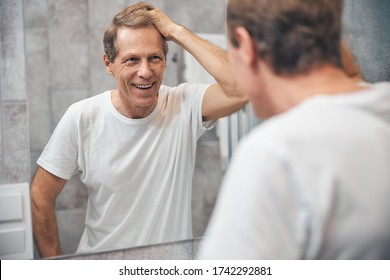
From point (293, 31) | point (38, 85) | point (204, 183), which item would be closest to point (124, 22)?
point (38, 85)

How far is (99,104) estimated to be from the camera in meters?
1.29

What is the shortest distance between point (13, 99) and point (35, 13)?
0.22 m

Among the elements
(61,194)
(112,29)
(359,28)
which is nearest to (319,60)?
(112,29)

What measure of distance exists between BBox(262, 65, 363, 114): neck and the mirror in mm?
559

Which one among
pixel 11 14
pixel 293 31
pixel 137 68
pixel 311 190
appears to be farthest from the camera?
pixel 137 68

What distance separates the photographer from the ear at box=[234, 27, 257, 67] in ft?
2.70

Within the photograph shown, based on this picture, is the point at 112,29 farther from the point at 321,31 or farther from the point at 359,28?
the point at 359,28

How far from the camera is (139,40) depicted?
1302mm

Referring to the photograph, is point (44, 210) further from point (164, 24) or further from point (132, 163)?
point (164, 24)

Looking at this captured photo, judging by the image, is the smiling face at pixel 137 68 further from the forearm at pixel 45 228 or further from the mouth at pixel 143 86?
the forearm at pixel 45 228

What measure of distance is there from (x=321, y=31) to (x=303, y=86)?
0.30 feet

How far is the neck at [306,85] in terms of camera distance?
2.61 feet

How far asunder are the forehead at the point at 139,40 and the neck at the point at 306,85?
546mm

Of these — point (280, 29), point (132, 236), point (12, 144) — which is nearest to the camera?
point (280, 29)
